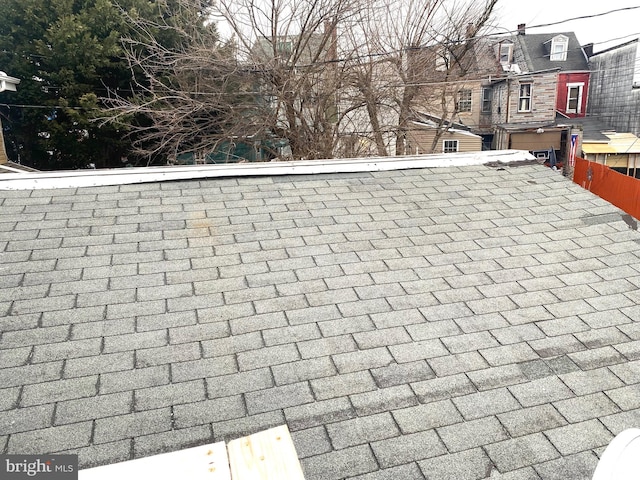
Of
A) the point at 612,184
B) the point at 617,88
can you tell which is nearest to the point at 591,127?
the point at 617,88

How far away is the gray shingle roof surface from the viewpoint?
7.59 ft

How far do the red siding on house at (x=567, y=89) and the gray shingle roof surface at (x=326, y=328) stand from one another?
29.3 m

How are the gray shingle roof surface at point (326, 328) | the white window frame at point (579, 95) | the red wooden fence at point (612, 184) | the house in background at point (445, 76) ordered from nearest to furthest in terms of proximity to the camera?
1. the gray shingle roof surface at point (326, 328)
2. the red wooden fence at point (612, 184)
3. the house in background at point (445, 76)
4. the white window frame at point (579, 95)

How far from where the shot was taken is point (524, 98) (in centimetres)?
2631

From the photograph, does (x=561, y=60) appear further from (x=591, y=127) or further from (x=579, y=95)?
(x=591, y=127)

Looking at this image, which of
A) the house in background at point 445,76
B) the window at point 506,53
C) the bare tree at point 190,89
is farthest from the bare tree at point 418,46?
the window at point 506,53

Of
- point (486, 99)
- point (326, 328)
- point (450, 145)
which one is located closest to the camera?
point (326, 328)

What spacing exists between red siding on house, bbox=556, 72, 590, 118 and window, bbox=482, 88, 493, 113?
5061 mm

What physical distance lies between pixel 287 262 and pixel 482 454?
7.16 ft

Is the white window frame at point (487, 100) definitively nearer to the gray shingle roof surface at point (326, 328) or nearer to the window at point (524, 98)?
the window at point (524, 98)

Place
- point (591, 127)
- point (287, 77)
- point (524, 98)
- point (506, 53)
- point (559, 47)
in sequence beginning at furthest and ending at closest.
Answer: point (506, 53) → point (559, 47) → point (591, 127) → point (524, 98) → point (287, 77)

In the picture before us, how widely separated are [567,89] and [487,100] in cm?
627

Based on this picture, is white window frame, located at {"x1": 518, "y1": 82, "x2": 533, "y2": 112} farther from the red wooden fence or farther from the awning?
the red wooden fence

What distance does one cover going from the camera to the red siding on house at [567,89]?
29.6 m
